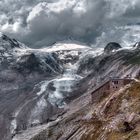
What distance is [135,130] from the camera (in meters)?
195

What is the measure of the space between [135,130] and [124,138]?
5520 mm

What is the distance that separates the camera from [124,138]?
193875 millimetres
